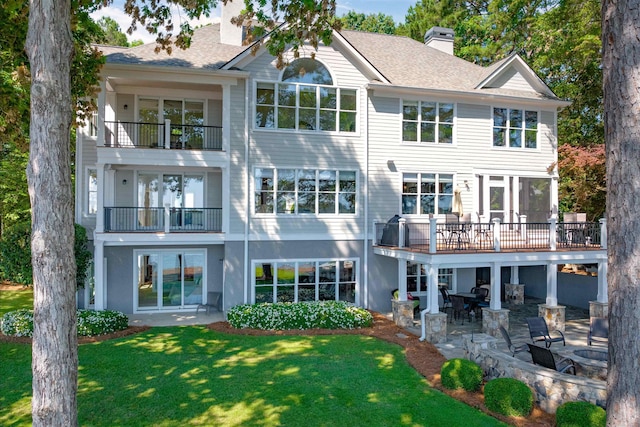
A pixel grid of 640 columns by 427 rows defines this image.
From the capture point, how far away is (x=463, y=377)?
869 cm

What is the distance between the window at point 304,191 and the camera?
51.7 feet

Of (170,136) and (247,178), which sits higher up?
(170,136)

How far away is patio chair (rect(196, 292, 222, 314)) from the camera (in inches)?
626

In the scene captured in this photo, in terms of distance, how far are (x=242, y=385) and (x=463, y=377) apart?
15.2ft

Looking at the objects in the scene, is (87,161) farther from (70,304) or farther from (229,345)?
(70,304)

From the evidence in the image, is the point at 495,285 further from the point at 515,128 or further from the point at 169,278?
the point at 169,278

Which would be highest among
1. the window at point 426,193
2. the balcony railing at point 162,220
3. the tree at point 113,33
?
the tree at point 113,33

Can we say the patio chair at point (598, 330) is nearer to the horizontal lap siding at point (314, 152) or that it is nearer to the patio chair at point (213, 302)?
the horizontal lap siding at point (314, 152)

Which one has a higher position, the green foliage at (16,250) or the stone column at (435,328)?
the green foliage at (16,250)

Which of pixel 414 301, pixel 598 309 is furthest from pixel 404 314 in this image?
pixel 598 309

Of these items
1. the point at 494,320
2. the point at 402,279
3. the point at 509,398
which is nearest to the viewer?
the point at 509,398

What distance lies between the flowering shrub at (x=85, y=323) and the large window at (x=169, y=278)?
266 centimetres

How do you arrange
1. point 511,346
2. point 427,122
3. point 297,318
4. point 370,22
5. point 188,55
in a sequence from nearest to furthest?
1. point 511,346
2. point 297,318
3. point 188,55
4. point 427,122
5. point 370,22

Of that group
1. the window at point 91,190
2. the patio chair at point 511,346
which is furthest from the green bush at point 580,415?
the window at point 91,190
